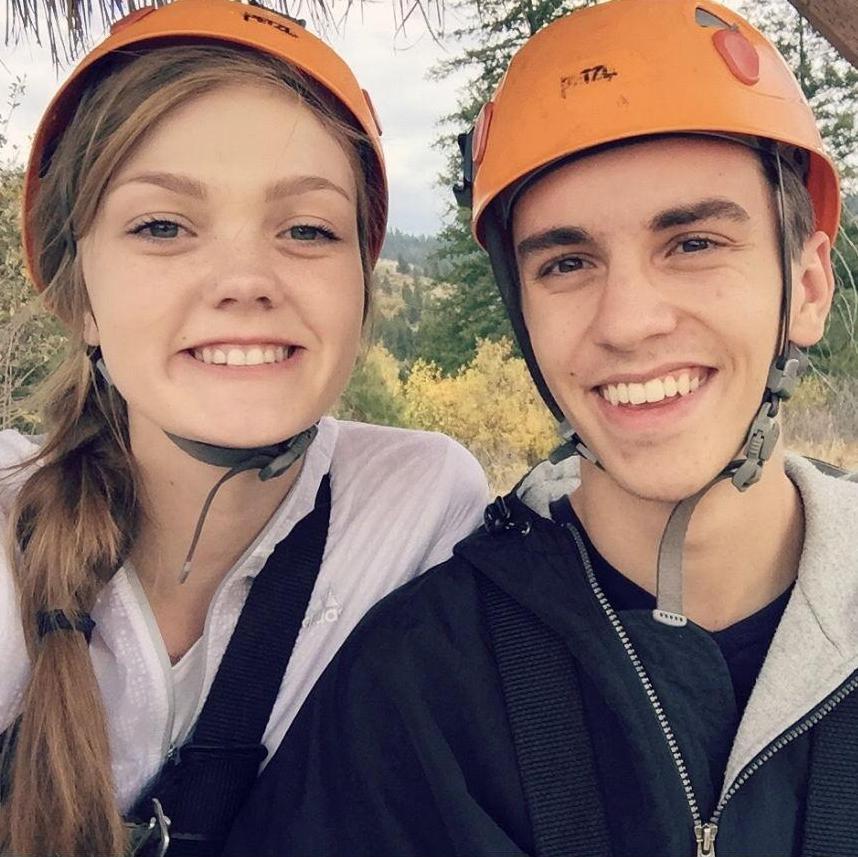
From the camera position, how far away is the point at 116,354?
7.48 feet

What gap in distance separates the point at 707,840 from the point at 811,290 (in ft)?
4.45

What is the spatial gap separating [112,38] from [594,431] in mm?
1629

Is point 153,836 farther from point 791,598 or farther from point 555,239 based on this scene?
point 555,239

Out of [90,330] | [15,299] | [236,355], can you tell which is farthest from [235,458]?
[15,299]

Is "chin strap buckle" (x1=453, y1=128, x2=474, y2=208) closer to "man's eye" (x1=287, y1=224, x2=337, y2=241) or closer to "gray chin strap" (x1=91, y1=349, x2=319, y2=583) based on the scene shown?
"man's eye" (x1=287, y1=224, x2=337, y2=241)

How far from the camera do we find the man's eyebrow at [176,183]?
7.10 feet

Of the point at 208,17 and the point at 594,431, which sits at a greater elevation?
the point at 208,17

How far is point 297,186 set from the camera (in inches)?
88.6

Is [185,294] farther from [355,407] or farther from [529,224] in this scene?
[355,407]

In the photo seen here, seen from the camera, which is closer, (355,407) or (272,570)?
(272,570)

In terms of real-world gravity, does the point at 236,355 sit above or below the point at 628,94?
below

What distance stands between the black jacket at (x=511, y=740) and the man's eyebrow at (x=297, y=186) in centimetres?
99

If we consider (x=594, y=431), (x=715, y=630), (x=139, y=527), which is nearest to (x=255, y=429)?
(x=139, y=527)

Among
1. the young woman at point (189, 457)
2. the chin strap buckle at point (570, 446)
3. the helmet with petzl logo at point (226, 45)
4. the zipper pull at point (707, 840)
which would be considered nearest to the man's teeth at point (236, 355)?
the young woman at point (189, 457)
